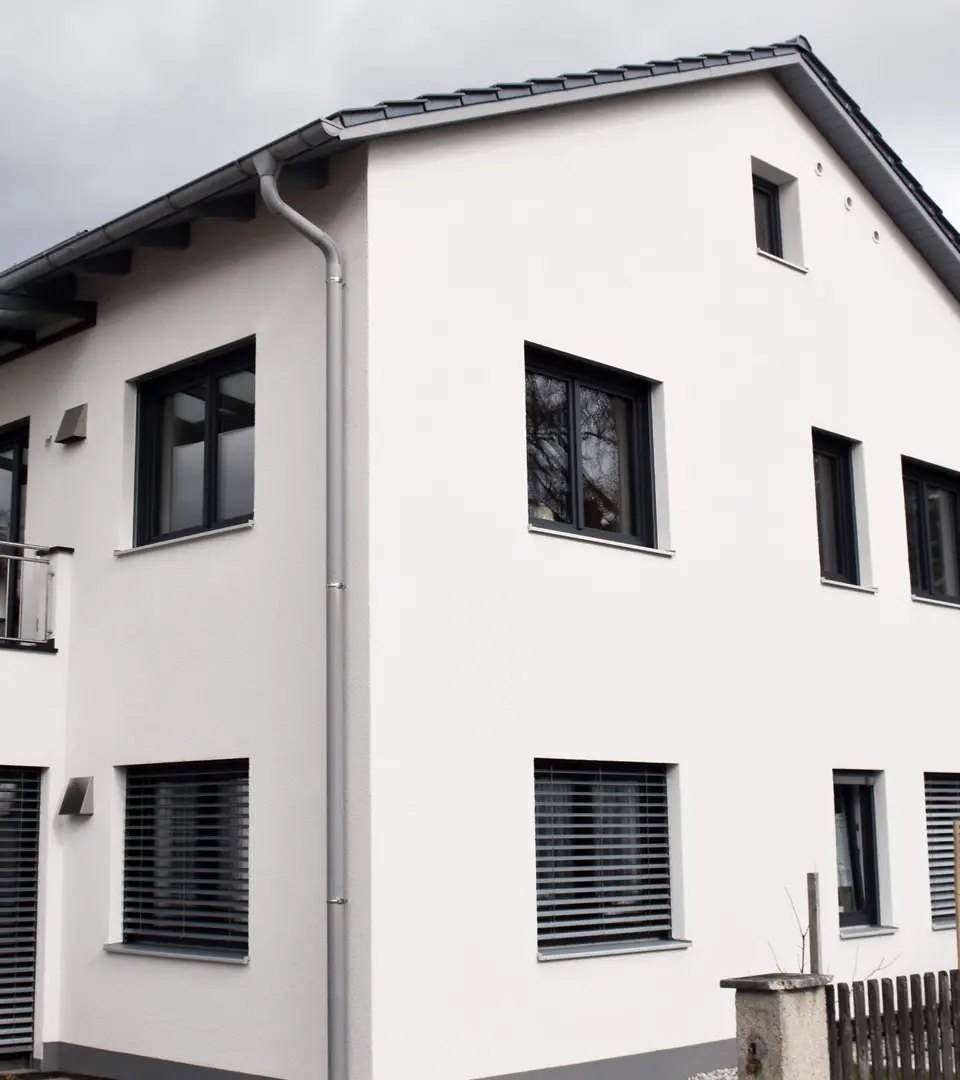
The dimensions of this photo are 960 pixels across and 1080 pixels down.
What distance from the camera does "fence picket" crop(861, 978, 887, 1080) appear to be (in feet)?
27.9

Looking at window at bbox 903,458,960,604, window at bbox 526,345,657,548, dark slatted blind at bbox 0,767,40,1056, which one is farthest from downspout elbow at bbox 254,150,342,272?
window at bbox 903,458,960,604

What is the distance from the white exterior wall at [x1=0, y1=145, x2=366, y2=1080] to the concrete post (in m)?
2.41

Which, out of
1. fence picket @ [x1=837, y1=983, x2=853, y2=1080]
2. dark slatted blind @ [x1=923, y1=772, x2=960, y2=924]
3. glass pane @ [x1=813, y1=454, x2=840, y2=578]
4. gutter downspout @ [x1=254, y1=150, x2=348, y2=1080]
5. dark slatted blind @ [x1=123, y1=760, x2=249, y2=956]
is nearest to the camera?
gutter downspout @ [x1=254, y1=150, x2=348, y2=1080]

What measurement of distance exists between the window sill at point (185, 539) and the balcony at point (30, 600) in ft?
2.46

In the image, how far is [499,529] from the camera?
9.33 metres

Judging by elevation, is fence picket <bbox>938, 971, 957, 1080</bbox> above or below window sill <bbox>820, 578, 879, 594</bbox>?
below

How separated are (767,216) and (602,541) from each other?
4542 millimetres

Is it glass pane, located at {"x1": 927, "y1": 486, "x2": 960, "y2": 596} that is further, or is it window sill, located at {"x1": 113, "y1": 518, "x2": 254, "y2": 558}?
glass pane, located at {"x1": 927, "y1": 486, "x2": 960, "y2": 596}

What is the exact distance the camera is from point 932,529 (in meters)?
14.1

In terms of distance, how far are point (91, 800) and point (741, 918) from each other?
4747 mm

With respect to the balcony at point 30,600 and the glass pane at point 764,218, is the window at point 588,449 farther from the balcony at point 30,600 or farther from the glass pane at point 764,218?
the balcony at point 30,600

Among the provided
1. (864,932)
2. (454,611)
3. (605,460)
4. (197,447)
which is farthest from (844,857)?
(197,447)

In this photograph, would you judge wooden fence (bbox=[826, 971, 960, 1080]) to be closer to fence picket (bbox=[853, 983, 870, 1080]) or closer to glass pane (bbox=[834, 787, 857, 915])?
fence picket (bbox=[853, 983, 870, 1080])

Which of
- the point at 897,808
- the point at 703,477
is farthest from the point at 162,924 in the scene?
the point at 897,808
